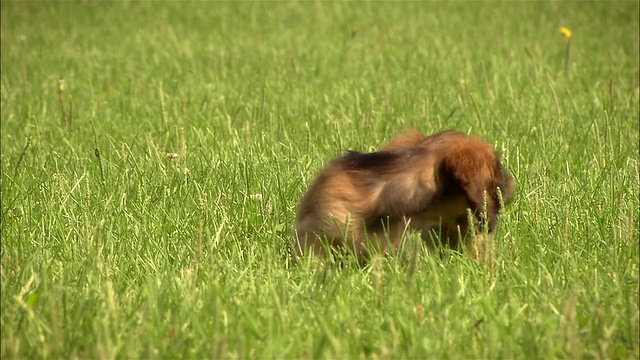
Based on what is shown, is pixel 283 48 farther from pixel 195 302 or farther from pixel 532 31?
pixel 195 302

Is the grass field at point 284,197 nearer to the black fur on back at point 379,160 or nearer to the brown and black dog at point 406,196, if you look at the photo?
the brown and black dog at point 406,196

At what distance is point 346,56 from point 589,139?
12.9ft

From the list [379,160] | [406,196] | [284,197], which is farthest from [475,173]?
[284,197]

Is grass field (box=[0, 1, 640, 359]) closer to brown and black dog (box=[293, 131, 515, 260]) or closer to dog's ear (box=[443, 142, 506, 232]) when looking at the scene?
brown and black dog (box=[293, 131, 515, 260])

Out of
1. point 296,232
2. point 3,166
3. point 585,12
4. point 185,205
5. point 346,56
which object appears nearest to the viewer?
point 296,232

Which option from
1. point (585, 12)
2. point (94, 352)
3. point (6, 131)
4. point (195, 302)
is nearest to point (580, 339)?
point (195, 302)

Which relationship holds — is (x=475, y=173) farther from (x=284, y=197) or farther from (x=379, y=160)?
(x=284, y=197)

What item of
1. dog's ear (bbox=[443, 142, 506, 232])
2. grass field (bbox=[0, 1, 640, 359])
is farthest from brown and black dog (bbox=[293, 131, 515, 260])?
grass field (bbox=[0, 1, 640, 359])

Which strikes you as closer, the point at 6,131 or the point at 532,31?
the point at 6,131

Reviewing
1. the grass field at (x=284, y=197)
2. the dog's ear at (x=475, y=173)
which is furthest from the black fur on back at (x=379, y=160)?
the grass field at (x=284, y=197)

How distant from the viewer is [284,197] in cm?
466

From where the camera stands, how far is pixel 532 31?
1114cm

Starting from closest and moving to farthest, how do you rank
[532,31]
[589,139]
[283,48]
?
[589,139] < [283,48] < [532,31]

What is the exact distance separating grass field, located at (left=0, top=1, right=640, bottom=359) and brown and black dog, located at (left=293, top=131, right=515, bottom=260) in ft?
0.40
